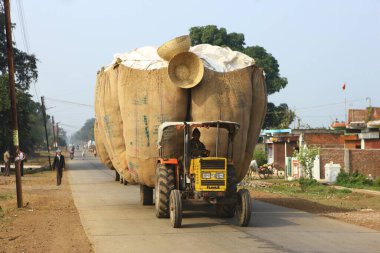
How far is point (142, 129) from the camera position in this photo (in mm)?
14953

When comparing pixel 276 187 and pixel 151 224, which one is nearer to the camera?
pixel 151 224

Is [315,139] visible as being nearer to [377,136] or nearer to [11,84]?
[377,136]

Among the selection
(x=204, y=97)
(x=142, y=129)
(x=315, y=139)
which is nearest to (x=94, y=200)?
(x=142, y=129)

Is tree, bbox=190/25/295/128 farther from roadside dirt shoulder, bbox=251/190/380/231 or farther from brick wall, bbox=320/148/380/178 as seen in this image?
roadside dirt shoulder, bbox=251/190/380/231

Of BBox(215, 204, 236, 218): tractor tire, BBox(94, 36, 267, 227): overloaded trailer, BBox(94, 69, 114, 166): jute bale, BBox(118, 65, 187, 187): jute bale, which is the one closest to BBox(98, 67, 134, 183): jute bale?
BBox(94, 36, 267, 227): overloaded trailer

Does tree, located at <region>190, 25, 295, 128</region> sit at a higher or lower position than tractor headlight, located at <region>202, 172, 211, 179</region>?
higher

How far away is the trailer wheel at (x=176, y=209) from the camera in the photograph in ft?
41.6

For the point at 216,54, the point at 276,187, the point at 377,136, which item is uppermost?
the point at 216,54

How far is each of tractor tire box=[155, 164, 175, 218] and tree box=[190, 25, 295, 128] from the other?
184ft

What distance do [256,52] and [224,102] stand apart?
57.3 metres

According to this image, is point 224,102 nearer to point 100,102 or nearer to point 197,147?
point 197,147

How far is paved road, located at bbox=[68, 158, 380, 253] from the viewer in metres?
10.4

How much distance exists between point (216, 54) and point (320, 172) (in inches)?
818

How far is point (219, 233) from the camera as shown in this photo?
12.1 metres
